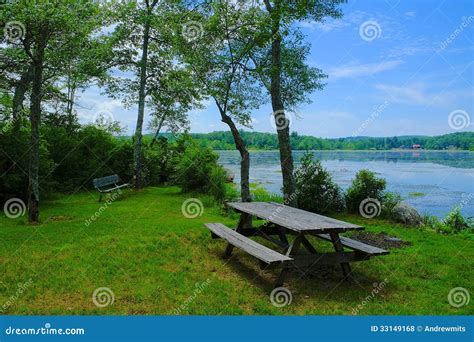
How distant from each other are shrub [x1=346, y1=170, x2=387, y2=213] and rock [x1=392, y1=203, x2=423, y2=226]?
58cm

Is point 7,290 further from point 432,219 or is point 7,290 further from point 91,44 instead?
point 91,44

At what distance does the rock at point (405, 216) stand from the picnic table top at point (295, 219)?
5.05 m

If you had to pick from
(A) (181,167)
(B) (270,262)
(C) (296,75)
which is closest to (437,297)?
(B) (270,262)

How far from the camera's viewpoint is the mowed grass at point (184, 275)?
5.39 metres

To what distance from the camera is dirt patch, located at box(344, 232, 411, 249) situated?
8951 millimetres

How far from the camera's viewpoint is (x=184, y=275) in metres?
6.58

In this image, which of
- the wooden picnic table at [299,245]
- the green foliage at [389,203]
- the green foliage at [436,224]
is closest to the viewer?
the wooden picnic table at [299,245]

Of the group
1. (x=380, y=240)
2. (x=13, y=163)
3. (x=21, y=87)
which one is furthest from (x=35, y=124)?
(x=380, y=240)

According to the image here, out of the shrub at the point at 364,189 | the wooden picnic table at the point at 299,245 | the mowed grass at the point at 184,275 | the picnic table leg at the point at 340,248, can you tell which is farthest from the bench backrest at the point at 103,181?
the picnic table leg at the point at 340,248

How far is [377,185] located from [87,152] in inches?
480

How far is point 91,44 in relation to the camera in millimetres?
16359

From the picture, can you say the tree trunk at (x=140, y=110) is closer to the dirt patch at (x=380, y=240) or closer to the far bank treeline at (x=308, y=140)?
the far bank treeline at (x=308, y=140)

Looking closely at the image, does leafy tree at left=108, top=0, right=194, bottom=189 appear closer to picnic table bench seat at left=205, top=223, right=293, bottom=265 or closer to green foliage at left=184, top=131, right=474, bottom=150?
green foliage at left=184, top=131, right=474, bottom=150

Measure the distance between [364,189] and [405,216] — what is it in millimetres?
1388
